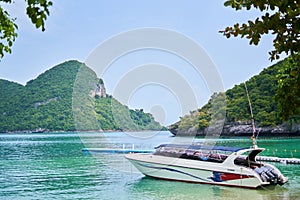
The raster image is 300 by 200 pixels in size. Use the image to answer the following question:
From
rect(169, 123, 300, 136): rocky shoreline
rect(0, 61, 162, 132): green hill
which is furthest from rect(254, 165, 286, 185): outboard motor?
rect(0, 61, 162, 132): green hill

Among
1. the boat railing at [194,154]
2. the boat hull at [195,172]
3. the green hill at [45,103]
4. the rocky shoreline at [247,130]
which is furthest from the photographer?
the green hill at [45,103]

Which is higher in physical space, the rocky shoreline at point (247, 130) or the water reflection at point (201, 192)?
the rocky shoreline at point (247, 130)

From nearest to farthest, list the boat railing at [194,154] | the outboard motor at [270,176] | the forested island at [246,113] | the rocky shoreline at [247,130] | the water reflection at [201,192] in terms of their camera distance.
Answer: the water reflection at [201,192] < the outboard motor at [270,176] < the boat railing at [194,154] < the rocky shoreline at [247,130] < the forested island at [246,113]

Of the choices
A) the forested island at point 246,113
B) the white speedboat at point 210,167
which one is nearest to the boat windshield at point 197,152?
the white speedboat at point 210,167

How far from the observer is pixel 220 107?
→ 104188 millimetres

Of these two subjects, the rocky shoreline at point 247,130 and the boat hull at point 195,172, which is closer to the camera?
the boat hull at point 195,172

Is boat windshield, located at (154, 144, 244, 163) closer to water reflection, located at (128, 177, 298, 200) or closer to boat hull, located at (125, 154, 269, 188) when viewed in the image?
boat hull, located at (125, 154, 269, 188)

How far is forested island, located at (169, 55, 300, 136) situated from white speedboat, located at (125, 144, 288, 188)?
6120cm

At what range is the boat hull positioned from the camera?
667 inches

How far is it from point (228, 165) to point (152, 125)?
72.5 meters

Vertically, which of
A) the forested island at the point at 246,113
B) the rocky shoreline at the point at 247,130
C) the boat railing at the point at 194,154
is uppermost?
the forested island at the point at 246,113

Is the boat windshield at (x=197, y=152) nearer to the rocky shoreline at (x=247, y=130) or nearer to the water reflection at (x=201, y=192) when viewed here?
the water reflection at (x=201, y=192)

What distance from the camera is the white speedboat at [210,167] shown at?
16.8m

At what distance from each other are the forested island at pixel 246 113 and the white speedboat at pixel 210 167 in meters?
61.2
